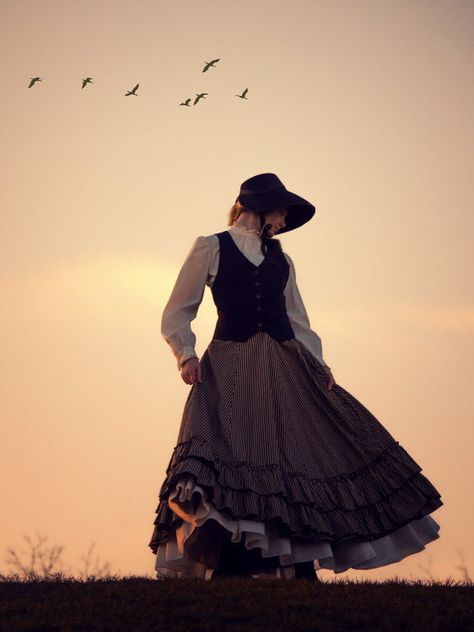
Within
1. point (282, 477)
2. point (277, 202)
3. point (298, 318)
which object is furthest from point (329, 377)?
point (277, 202)

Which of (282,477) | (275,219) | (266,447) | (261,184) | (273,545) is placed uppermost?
(261,184)

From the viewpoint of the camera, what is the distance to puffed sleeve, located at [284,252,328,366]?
678 cm

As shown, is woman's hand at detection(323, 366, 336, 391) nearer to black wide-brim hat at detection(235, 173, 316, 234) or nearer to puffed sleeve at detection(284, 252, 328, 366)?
puffed sleeve at detection(284, 252, 328, 366)

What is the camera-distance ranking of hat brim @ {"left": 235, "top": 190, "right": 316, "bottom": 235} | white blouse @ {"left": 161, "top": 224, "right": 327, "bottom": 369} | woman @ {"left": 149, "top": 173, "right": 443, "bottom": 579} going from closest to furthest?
woman @ {"left": 149, "top": 173, "right": 443, "bottom": 579}, white blouse @ {"left": 161, "top": 224, "right": 327, "bottom": 369}, hat brim @ {"left": 235, "top": 190, "right": 316, "bottom": 235}

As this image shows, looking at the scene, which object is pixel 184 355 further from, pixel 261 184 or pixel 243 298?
pixel 261 184

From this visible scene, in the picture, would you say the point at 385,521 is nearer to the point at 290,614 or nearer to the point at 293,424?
the point at 293,424

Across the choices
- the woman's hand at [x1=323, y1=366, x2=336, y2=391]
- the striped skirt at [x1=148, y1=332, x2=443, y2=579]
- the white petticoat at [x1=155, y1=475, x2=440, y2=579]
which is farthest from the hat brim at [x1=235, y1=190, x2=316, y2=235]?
the white petticoat at [x1=155, y1=475, x2=440, y2=579]

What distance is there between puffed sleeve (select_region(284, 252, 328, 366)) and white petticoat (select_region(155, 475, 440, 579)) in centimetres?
127

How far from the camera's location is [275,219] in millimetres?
6828

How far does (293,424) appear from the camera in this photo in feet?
20.2

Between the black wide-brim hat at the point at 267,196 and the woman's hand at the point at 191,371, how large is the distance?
1.11 metres

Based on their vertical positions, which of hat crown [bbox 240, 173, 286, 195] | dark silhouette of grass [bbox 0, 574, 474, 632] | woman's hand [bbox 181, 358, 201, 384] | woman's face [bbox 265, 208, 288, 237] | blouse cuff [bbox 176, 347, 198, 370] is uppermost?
hat crown [bbox 240, 173, 286, 195]

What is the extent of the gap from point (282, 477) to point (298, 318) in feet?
4.27

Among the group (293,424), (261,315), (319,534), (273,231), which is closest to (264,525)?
(319,534)
